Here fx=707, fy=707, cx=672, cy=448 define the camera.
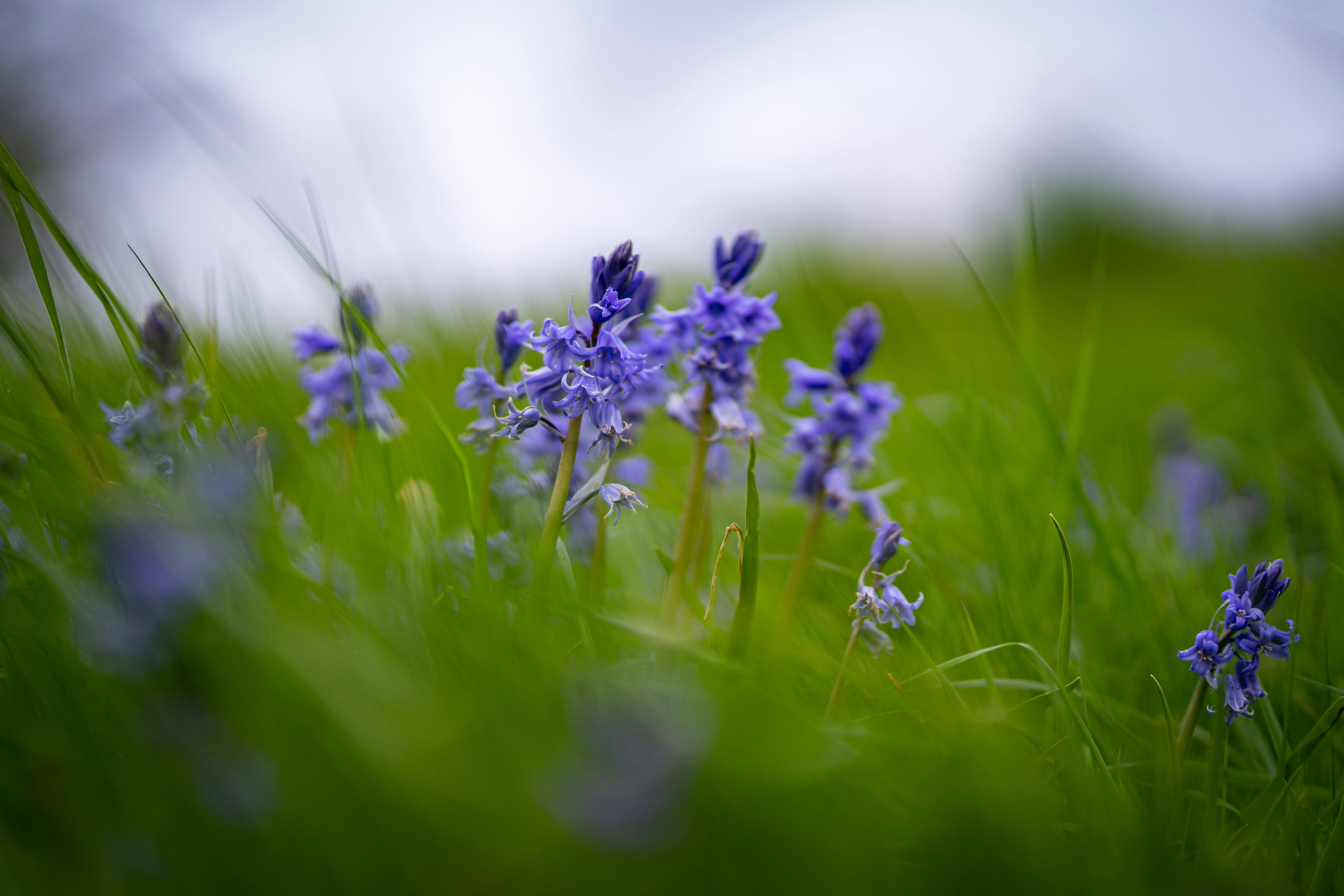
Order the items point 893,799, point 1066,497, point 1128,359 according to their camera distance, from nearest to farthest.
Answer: point 893,799 → point 1066,497 → point 1128,359

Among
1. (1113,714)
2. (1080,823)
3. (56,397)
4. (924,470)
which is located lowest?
(924,470)

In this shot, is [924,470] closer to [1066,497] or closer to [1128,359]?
[1066,497]

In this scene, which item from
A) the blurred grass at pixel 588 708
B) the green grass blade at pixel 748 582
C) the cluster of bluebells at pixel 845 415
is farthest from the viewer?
the cluster of bluebells at pixel 845 415

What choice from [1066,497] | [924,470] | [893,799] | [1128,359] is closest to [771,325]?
[893,799]

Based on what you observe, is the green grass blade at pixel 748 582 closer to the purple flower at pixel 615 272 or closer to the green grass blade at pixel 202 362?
the purple flower at pixel 615 272

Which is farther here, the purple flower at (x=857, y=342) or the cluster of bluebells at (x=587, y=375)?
the purple flower at (x=857, y=342)

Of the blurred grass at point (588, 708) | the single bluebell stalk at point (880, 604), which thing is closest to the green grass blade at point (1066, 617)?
the blurred grass at point (588, 708)

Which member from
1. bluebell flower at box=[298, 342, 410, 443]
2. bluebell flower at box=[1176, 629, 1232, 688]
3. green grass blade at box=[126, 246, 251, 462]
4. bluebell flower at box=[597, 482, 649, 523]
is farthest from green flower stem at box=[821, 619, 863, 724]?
bluebell flower at box=[298, 342, 410, 443]
